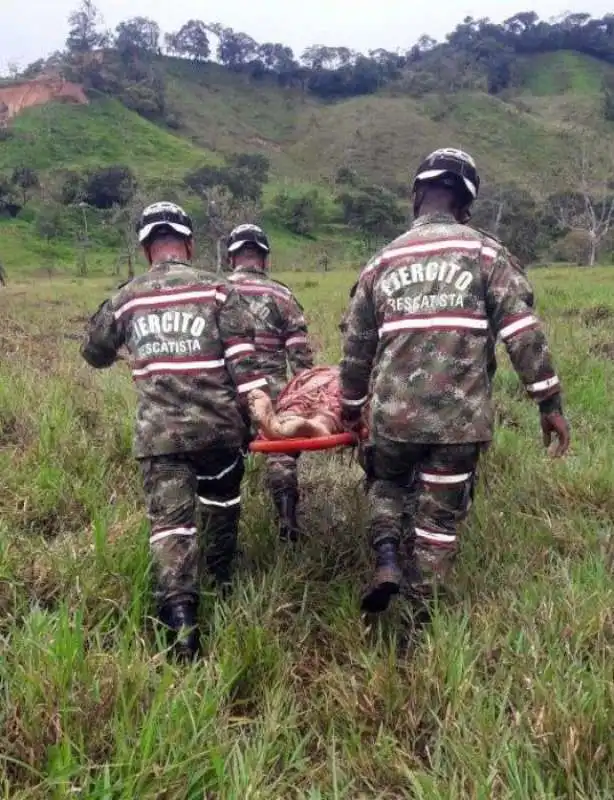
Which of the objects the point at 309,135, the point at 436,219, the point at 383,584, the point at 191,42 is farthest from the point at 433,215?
the point at 191,42

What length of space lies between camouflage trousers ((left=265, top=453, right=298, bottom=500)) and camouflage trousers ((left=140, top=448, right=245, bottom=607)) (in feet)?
2.14

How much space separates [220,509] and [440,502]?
1084 mm

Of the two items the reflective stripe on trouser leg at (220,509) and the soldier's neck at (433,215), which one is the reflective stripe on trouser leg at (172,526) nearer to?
the reflective stripe on trouser leg at (220,509)

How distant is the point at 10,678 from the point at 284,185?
60.1 metres

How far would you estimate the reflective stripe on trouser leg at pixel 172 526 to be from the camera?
11.3 ft

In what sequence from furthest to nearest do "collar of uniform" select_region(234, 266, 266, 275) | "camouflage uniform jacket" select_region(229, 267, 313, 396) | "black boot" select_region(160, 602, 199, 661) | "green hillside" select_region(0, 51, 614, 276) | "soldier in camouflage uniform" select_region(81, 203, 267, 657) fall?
"green hillside" select_region(0, 51, 614, 276) → "collar of uniform" select_region(234, 266, 266, 275) → "camouflage uniform jacket" select_region(229, 267, 313, 396) → "soldier in camouflage uniform" select_region(81, 203, 267, 657) → "black boot" select_region(160, 602, 199, 661)

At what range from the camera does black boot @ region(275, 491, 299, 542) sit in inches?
168

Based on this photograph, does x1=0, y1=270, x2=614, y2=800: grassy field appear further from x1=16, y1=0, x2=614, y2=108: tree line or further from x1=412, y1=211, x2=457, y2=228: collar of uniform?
x1=16, y1=0, x2=614, y2=108: tree line

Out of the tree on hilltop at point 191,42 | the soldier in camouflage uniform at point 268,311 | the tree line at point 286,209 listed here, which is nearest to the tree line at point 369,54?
the tree on hilltop at point 191,42

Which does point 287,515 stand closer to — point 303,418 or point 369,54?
point 303,418

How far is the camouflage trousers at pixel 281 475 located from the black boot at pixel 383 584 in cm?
129

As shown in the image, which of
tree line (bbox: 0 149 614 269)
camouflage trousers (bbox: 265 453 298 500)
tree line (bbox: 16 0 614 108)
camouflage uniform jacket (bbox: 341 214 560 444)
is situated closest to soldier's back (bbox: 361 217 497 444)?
camouflage uniform jacket (bbox: 341 214 560 444)

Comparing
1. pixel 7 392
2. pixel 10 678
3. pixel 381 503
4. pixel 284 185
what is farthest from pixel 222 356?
pixel 284 185

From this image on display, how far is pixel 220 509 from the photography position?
3992mm
